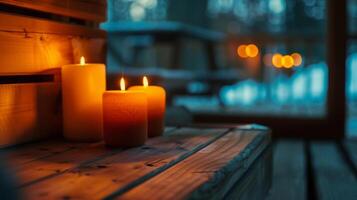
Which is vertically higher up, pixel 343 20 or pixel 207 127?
pixel 343 20

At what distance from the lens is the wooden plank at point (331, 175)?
1452 millimetres

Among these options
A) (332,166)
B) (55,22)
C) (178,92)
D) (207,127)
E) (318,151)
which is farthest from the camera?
(178,92)

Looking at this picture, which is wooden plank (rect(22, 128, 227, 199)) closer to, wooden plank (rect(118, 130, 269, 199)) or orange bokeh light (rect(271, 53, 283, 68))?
wooden plank (rect(118, 130, 269, 199))

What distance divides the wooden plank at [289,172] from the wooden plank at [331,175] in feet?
0.15

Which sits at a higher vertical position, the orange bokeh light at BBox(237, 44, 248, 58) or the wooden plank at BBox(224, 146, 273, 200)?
the orange bokeh light at BBox(237, 44, 248, 58)

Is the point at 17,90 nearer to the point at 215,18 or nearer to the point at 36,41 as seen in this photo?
the point at 36,41

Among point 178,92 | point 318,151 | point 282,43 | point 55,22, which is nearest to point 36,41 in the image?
point 55,22

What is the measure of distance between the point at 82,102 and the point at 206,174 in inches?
17.5

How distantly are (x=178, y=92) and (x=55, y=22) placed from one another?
Result: 2288mm

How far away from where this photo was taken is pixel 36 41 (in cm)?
112

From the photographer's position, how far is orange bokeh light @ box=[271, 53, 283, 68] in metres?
4.89

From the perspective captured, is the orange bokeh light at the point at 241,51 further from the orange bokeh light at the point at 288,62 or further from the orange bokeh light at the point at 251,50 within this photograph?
the orange bokeh light at the point at 288,62

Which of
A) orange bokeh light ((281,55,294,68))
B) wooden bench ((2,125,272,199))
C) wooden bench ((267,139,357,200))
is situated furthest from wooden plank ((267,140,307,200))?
orange bokeh light ((281,55,294,68))

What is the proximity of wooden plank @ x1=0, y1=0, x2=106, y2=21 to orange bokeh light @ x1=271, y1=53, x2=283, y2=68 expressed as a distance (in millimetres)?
3679
